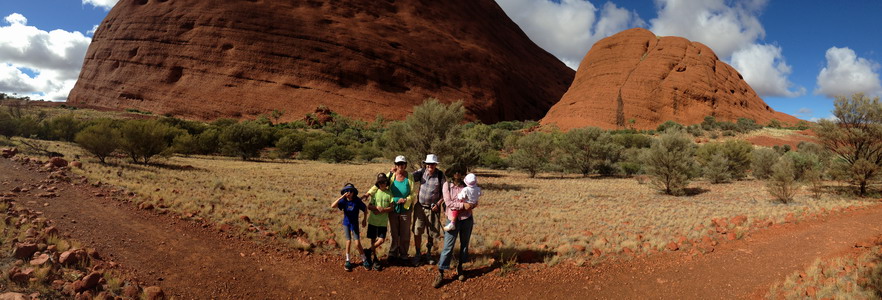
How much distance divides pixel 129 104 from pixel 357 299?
65471 millimetres

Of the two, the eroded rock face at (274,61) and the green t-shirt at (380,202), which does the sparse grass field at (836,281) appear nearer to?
the green t-shirt at (380,202)

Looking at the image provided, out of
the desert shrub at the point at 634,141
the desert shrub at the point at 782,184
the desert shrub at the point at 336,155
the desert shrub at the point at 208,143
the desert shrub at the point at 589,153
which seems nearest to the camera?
the desert shrub at the point at 782,184

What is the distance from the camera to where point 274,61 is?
5706cm

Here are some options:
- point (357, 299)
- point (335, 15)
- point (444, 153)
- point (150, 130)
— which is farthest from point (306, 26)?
point (357, 299)

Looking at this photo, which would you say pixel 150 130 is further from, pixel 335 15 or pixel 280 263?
pixel 335 15

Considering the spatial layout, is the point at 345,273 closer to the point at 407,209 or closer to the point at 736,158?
the point at 407,209

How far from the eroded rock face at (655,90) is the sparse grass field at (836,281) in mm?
46525

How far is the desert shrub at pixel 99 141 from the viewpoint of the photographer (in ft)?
42.5

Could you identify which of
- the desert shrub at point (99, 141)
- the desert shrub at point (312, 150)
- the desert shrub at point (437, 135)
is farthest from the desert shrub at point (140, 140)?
the desert shrub at point (312, 150)

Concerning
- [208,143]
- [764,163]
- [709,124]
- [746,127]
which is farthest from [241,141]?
[746,127]

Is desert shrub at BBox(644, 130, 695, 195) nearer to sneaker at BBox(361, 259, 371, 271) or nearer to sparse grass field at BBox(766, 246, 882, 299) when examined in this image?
sparse grass field at BBox(766, 246, 882, 299)

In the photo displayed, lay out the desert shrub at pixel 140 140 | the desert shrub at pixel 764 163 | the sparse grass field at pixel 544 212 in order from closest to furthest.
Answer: the sparse grass field at pixel 544 212
the desert shrub at pixel 140 140
the desert shrub at pixel 764 163

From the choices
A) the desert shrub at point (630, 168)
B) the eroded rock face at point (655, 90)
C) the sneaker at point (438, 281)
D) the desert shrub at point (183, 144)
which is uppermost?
the eroded rock face at point (655, 90)

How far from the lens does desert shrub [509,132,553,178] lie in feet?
68.7
